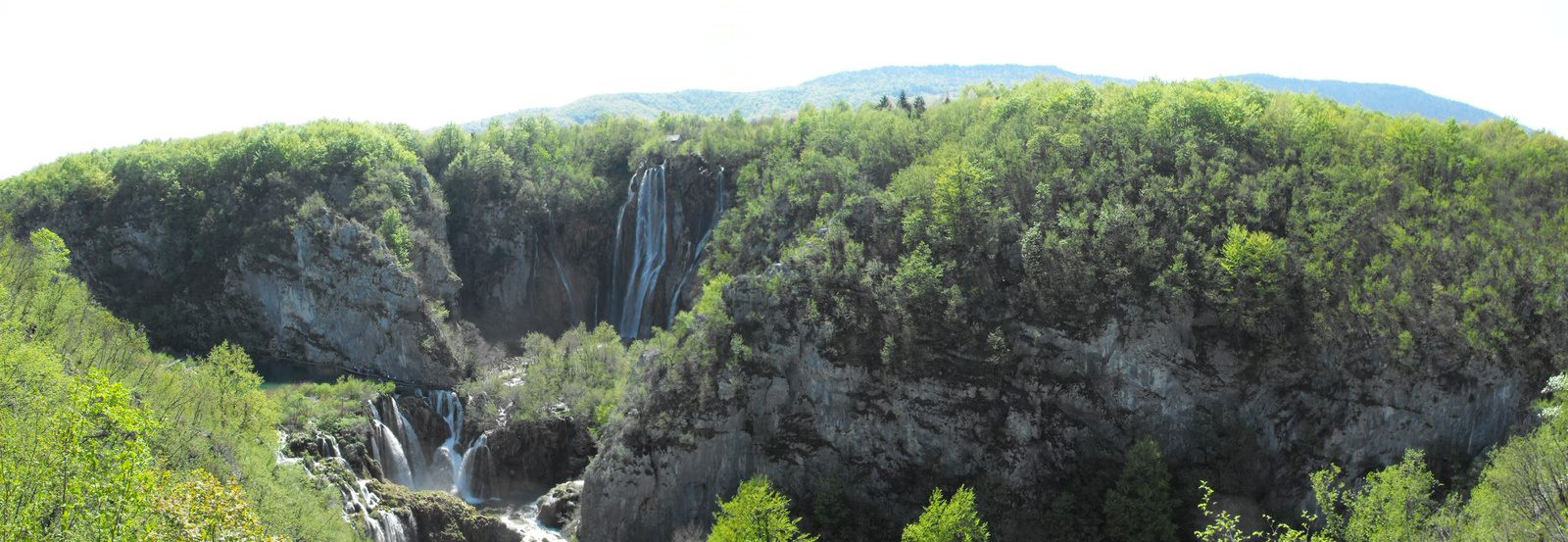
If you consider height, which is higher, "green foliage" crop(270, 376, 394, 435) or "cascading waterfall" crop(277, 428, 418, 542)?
"green foliage" crop(270, 376, 394, 435)

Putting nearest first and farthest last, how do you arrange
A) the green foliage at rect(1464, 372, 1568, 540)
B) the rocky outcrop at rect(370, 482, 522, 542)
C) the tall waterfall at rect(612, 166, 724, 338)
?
the green foliage at rect(1464, 372, 1568, 540), the rocky outcrop at rect(370, 482, 522, 542), the tall waterfall at rect(612, 166, 724, 338)

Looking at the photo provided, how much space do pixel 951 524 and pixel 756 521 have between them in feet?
28.4

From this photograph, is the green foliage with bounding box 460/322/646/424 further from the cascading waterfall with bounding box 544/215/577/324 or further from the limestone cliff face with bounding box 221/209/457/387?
the cascading waterfall with bounding box 544/215/577/324

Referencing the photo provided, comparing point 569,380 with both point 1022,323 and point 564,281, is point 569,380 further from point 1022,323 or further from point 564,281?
point 1022,323

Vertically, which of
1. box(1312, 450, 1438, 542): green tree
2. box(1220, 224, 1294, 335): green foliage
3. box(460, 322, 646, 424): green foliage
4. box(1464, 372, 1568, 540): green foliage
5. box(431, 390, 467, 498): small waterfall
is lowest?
box(431, 390, 467, 498): small waterfall

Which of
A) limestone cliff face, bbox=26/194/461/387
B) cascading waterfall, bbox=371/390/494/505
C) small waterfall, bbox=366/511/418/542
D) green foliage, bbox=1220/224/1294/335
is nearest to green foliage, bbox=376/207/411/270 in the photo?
limestone cliff face, bbox=26/194/461/387

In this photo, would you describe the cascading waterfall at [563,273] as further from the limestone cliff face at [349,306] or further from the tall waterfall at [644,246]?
the limestone cliff face at [349,306]

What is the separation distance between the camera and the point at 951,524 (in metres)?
39.9

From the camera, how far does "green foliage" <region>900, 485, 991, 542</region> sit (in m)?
39.8

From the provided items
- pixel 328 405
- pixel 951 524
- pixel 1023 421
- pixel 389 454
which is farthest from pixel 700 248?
pixel 951 524

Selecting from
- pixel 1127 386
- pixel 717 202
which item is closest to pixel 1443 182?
pixel 1127 386

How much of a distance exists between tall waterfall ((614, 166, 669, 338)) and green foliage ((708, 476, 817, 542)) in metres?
34.7

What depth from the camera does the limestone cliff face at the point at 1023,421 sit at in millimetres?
40781

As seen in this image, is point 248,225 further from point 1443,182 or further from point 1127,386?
point 1443,182
